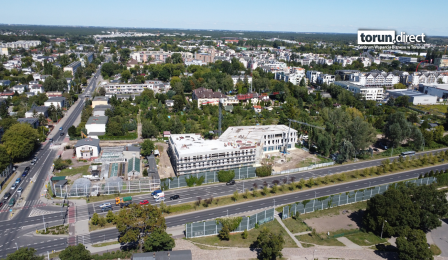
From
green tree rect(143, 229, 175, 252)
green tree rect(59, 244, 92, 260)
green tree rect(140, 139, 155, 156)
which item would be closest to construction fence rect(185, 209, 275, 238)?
green tree rect(143, 229, 175, 252)

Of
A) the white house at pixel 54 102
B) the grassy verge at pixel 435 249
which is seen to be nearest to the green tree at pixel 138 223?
the grassy verge at pixel 435 249

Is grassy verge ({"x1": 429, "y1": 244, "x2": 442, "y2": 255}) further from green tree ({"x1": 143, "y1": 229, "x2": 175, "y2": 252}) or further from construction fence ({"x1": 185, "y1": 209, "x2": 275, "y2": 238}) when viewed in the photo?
green tree ({"x1": 143, "y1": 229, "x2": 175, "y2": 252})

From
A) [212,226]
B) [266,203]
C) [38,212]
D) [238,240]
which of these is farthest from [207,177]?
[38,212]

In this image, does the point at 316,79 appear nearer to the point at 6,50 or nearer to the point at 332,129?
the point at 332,129

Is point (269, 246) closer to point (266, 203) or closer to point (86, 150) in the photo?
point (266, 203)

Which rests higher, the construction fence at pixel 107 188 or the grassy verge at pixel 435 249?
the construction fence at pixel 107 188

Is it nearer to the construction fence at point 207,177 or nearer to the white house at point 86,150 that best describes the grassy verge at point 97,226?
the construction fence at point 207,177

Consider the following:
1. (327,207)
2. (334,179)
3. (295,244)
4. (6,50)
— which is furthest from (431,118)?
(6,50)
